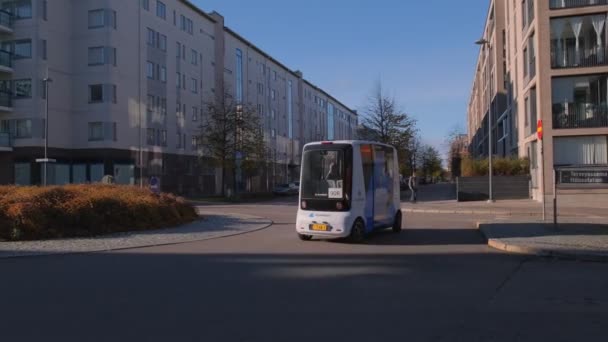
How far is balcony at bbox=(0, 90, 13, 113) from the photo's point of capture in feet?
138

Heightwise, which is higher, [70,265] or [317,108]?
[317,108]

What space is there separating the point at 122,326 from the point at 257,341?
165cm

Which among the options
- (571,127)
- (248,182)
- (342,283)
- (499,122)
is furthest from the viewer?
(248,182)

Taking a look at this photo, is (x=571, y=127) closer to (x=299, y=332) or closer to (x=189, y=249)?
(x=189, y=249)

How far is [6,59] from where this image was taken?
139 feet

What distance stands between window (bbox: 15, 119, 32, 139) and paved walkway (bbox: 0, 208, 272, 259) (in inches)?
1144

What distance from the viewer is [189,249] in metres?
13.0

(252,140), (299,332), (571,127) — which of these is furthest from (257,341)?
(252,140)

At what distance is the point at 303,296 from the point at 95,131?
3961cm

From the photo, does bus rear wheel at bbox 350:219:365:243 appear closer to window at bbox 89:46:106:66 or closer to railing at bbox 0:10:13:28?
window at bbox 89:46:106:66

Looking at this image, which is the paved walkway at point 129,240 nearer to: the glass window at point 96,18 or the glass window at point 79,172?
the glass window at point 79,172

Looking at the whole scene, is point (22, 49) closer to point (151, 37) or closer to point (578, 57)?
point (151, 37)

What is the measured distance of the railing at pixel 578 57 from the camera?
93.9ft

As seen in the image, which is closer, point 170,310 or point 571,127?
point 170,310
